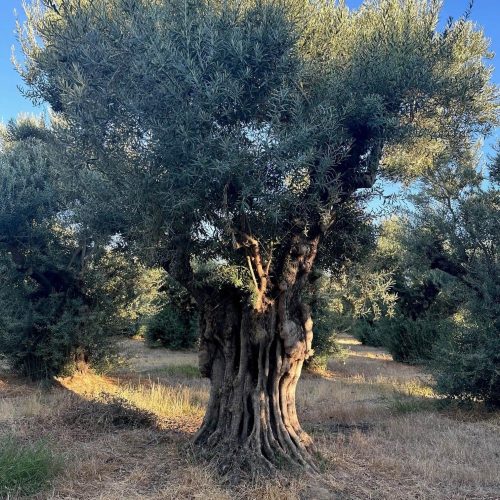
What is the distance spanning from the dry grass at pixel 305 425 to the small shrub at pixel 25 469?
16 centimetres

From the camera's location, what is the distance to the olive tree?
5.52 metres

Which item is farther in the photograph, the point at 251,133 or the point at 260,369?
the point at 260,369

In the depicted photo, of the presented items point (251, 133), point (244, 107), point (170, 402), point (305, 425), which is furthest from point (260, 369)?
point (170, 402)

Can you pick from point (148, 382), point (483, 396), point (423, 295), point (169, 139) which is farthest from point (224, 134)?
point (423, 295)

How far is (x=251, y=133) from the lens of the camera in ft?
19.3

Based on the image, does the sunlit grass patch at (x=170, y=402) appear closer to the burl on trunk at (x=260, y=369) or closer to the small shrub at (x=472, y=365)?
the burl on trunk at (x=260, y=369)

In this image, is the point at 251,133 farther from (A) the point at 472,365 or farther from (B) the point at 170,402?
(A) the point at 472,365

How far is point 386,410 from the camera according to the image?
36.4 ft

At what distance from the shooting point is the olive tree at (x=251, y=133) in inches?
217

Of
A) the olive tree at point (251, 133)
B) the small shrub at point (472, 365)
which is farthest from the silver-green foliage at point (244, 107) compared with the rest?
the small shrub at point (472, 365)

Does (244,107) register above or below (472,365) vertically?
above

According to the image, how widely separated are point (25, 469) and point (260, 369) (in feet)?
9.80

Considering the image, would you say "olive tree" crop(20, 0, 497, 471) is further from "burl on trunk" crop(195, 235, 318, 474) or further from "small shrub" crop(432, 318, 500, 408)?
"small shrub" crop(432, 318, 500, 408)

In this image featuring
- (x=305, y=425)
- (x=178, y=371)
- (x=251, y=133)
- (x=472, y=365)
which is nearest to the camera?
(x=251, y=133)
